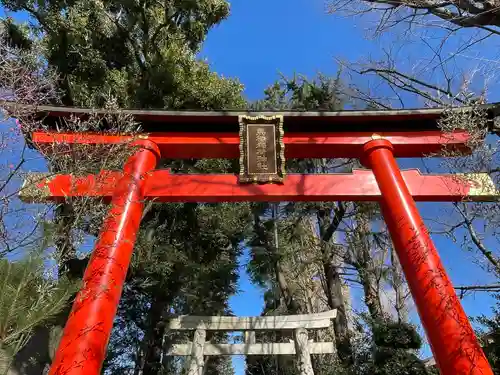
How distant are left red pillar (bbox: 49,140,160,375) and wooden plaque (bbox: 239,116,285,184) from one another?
5.45 feet

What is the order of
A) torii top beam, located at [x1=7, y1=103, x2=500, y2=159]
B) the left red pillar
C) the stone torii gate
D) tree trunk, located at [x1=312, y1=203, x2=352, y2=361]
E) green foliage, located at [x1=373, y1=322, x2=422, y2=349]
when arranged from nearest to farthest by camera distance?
1. the left red pillar
2. torii top beam, located at [x1=7, y1=103, x2=500, y2=159]
3. green foliage, located at [x1=373, y1=322, x2=422, y2=349]
4. the stone torii gate
5. tree trunk, located at [x1=312, y1=203, x2=352, y2=361]

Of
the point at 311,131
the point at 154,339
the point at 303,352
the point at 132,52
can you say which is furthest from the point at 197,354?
the point at 132,52

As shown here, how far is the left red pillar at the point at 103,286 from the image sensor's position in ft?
13.1

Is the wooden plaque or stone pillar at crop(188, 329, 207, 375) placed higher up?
the wooden plaque

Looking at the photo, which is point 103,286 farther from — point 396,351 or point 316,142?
point 396,351

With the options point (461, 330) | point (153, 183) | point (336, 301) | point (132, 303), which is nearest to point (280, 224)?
point (336, 301)

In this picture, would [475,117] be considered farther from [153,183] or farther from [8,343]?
[8,343]

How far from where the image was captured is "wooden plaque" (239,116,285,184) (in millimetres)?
6426

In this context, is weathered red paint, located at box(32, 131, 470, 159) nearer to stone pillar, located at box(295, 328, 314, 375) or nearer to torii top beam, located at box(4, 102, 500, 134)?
torii top beam, located at box(4, 102, 500, 134)

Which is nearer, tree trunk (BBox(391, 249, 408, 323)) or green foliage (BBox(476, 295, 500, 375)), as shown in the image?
green foliage (BBox(476, 295, 500, 375))

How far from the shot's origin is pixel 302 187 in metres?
6.40

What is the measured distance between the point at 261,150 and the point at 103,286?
3334mm

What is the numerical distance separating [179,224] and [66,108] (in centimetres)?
548

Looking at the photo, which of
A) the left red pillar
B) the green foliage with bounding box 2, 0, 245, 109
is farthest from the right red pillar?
the green foliage with bounding box 2, 0, 245, 109
